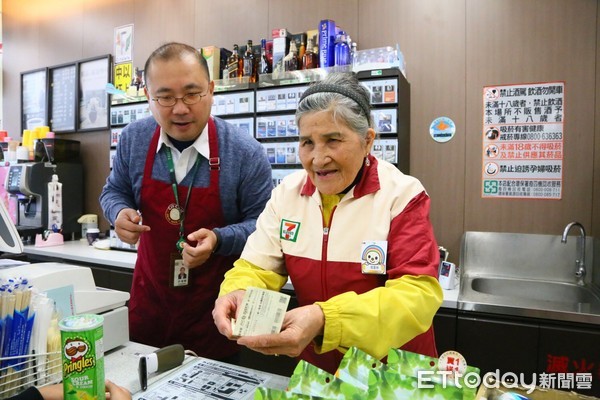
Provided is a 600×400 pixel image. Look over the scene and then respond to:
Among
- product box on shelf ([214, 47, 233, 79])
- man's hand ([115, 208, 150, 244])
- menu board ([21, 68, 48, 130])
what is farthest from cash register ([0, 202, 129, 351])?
menu board ([21, 68, 48, 130])

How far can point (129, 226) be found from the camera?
5.32ft

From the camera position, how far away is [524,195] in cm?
279

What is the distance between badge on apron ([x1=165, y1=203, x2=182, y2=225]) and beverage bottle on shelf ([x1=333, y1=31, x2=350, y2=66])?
1.67 m

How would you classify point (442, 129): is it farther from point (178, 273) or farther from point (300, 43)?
point (178, 273)

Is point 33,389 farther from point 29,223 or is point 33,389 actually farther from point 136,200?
point 29,223

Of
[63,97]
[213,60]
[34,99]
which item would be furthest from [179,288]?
[34,99]

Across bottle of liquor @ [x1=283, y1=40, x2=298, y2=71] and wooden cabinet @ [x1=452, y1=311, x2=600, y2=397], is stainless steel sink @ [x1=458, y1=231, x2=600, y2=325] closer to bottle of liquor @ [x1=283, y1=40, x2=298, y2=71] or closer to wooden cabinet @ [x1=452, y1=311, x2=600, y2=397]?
wooden cabinet @ [x1=452, y1=311, x2=600, y2=397]

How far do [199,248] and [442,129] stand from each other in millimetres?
2151

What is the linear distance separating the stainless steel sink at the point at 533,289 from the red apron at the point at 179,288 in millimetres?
1804

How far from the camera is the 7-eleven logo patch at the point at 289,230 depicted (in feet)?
4.54

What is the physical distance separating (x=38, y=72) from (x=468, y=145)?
489 centimetres

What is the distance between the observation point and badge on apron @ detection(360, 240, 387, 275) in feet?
4.09

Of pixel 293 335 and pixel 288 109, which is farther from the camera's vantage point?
pixel 288 109

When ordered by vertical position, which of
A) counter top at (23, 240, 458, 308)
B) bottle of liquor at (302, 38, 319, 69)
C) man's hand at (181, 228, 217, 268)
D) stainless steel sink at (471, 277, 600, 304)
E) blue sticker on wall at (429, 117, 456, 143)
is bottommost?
stainless steel sink at (471, 277, 600, 304)
